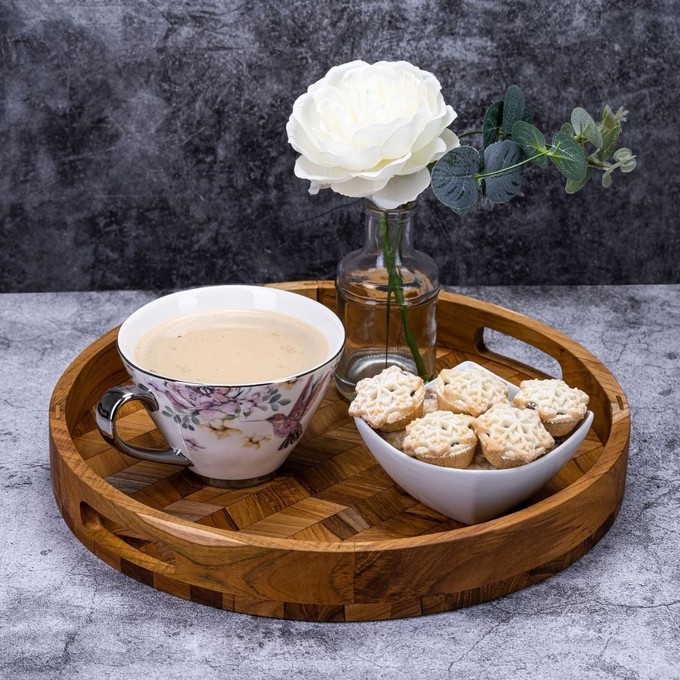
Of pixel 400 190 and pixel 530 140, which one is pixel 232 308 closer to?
pixel 400 190

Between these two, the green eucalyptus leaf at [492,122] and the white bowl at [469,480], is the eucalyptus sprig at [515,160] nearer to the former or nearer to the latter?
the green eucalyptus leaf at [492,122]

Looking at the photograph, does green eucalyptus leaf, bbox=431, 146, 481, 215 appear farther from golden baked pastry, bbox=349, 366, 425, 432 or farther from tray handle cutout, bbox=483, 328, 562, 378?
tray handle cutout, bbox=483, 328, 562, 378

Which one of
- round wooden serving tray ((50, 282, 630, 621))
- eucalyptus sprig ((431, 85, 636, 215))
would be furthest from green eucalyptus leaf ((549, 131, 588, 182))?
round wooden serving tray ((50, 282, 630, 621))

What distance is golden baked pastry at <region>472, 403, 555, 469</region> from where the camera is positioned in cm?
83

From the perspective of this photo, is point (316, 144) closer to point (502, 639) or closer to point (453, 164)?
point (453, 164)

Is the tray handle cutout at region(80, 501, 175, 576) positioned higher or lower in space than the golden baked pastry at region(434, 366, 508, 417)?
lower

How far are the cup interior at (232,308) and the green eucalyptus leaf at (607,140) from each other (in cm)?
28

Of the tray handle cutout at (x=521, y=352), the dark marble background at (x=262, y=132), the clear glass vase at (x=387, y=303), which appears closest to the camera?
the clear glass vase at (x=387, y=303)

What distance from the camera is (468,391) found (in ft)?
2.93

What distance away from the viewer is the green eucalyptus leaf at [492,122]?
97cm

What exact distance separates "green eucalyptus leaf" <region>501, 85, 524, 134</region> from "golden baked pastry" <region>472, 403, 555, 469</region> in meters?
0.27

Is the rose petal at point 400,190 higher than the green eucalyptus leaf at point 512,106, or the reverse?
the green eucalyptus leaf at point 512,106

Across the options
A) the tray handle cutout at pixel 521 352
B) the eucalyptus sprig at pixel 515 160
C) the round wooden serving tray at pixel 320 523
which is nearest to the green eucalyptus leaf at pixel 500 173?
the eucalyptus sprig at pixel 515 160

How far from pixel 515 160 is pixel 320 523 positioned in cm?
36
